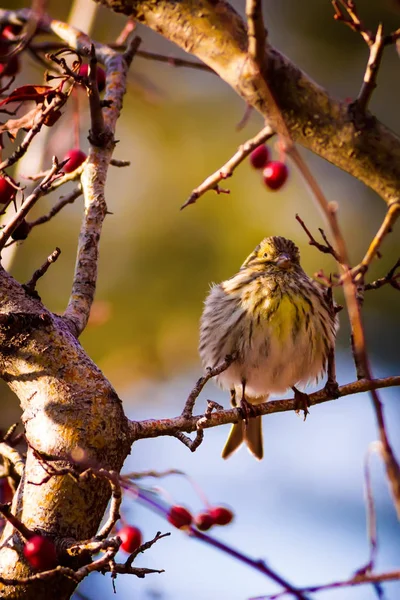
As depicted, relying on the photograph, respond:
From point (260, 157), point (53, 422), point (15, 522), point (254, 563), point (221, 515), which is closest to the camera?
point (254, 563)

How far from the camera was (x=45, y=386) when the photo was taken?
2.43 meters

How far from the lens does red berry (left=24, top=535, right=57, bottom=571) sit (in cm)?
210

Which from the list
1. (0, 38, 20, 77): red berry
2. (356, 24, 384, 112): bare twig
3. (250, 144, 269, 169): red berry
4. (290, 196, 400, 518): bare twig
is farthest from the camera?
(250, 144, 269, 169): red berry

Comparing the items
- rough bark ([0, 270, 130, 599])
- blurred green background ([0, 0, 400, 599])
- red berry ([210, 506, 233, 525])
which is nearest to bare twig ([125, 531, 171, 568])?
rough bark ([0, 270, 130, 599])

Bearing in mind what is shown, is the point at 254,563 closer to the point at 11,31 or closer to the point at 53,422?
the point at 53,422

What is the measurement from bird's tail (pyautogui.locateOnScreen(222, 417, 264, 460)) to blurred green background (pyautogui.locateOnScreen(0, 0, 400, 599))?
4.79 ft

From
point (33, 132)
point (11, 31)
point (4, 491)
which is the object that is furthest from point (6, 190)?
point (11, 31)

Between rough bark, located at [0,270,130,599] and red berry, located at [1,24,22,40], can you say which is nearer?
rough bark, located at [0,270,130,599]

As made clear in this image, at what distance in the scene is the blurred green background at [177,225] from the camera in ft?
21.1

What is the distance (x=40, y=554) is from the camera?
2.10 m

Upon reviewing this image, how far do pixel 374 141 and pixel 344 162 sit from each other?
12cm

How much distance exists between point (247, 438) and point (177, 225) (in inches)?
86.0

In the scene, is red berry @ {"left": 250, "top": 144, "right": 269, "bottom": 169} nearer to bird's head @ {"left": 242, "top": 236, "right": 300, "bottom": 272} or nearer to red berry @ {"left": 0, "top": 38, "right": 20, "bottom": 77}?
bird's head @ {"left": 242, "top": 236, "right": 300, "bottom": 272}

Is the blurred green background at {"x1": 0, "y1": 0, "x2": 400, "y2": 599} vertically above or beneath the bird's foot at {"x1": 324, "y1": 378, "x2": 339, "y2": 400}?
above
